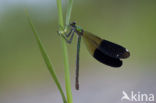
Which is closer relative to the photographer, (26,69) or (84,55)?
(26,69)

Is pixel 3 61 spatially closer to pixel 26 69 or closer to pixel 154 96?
pixel 26 69

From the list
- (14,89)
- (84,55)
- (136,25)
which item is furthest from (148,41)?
(14,89)

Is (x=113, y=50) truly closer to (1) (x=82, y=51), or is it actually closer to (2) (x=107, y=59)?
(2) (x=107, y=59)

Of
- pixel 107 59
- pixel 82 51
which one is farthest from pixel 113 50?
pixel 82 51

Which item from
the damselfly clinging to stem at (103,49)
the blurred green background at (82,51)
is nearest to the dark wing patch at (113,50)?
the damselfly clinging to stem at (103,49)

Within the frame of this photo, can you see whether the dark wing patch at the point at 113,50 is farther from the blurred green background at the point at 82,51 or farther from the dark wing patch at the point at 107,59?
the blurred green background at the point at 82,51
